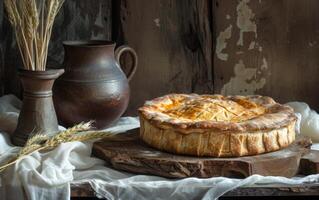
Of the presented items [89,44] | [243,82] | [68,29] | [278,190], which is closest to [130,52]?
[89,44]

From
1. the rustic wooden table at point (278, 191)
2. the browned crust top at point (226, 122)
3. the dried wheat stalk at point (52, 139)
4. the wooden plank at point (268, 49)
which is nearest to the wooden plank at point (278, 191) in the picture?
the rustic wooden table at point (278, 191)

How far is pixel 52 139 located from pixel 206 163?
11.8 inches

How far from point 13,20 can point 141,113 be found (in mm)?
324

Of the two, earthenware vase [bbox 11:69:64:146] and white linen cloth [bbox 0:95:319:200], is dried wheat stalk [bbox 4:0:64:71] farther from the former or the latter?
white linen cloth [bbox 0:95:319:200]

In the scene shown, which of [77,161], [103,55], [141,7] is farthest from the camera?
[141,7]

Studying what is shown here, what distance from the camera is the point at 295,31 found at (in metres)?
1.63

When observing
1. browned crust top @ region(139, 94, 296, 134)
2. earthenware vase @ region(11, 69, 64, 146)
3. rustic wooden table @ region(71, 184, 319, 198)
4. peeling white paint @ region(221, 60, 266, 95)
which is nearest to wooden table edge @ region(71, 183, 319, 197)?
rustic wooden table @ region(71, 184, 319, 198)

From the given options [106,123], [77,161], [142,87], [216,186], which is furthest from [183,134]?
[142,87]

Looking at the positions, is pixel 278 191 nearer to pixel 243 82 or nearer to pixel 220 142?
pixel 220 142

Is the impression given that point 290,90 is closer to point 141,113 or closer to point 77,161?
point 141,113

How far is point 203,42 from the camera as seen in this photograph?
165cm

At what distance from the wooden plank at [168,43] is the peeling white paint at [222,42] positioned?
0.02 m

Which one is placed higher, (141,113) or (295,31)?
(295,31)

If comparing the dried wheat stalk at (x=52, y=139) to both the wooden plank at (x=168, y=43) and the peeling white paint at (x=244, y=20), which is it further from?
the peeling white paint at (x=244, y=20)
